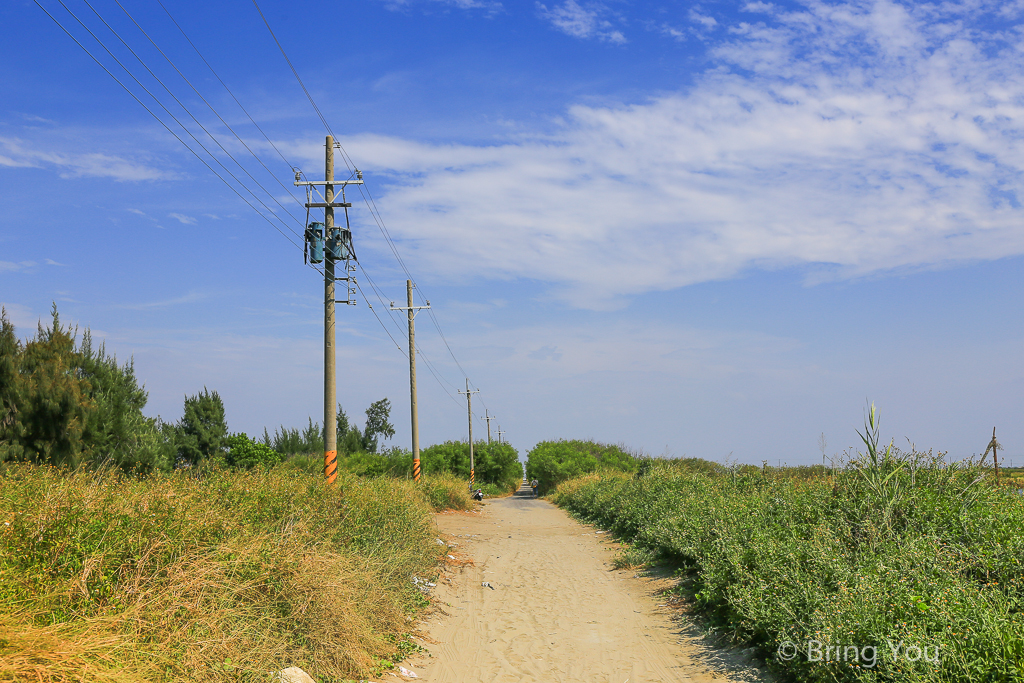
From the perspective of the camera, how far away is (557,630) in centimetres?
908

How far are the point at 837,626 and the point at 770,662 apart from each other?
119 centimetres

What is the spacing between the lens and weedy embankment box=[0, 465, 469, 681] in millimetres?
4469

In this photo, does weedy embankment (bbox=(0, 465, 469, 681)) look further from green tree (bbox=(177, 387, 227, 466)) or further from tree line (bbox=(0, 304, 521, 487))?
green tree (bbox=(177, 387, 227, 466))

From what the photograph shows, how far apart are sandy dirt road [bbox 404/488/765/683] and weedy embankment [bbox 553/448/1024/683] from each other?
0.69 meters

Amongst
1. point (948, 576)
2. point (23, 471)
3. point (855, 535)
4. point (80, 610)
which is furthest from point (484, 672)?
point (23, 471)

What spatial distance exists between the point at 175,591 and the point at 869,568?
6.84 m

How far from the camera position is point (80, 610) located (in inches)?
189

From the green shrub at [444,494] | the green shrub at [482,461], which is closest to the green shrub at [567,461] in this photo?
the green shrub at [482,461]

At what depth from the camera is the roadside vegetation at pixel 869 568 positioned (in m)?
5.11

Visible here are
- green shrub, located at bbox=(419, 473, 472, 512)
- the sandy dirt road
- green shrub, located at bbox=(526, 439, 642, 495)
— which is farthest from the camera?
green shrub, located at bbox=(526, 439, 642, 495)

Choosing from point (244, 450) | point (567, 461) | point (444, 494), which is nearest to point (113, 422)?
point (444, 494)

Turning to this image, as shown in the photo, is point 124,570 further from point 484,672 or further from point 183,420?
point 183,420

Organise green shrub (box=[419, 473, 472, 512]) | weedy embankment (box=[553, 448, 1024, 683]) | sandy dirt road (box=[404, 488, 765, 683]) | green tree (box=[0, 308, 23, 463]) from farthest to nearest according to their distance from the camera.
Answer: green shrub (box=[419, 473, 472, 512]), green tree (box=[0, 308, 23, 463]), sandy dirt road (box=[404, 488, 765, 683]), weedy embankment (box=[553, 448, 1024, 683])

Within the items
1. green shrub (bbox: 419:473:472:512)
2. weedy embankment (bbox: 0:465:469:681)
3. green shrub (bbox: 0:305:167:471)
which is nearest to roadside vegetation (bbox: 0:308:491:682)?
weedy embankment (bbox: 0:465:469:681)
